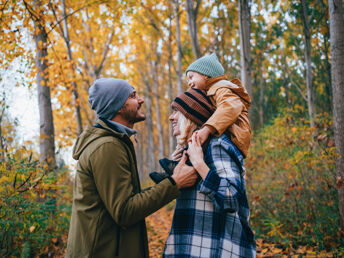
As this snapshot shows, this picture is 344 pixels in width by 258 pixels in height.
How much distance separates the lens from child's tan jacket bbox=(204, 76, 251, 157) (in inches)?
71.4

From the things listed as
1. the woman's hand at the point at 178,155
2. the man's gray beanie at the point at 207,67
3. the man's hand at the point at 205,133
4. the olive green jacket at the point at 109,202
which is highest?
the man's gray beanie at the point at 207,67

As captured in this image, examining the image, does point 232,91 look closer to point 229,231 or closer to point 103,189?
point 229,231

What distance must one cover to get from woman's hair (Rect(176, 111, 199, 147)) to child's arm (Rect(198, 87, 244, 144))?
0.15m

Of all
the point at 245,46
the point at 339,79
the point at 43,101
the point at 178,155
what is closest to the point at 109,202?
the point at 178,155

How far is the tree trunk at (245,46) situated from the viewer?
5129 mm

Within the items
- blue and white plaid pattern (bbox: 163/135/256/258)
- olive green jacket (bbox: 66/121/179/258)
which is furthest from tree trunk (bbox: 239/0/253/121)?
olive green jacket (bbox: 66/121/179/258)

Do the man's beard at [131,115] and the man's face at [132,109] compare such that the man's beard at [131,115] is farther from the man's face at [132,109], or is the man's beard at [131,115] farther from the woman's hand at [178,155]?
the woman's hand at [178,155]

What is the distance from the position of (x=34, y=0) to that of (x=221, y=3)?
485 cm

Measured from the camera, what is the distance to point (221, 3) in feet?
25.0

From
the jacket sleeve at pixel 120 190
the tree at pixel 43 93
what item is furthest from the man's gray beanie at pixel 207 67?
the tree at pixel 43 93

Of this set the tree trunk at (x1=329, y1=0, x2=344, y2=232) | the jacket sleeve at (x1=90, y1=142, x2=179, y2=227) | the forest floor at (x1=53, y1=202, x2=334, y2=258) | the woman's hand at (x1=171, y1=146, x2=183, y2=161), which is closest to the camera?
the jacket sleeve at (x1=90, y1=142, x2=179, y2=227)

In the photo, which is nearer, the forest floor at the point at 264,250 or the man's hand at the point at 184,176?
the man's hand at the point at 184,176

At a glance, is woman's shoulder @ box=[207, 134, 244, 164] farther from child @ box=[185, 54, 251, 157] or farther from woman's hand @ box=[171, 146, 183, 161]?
woman's hand @ box=[171, 146, 183, 161]

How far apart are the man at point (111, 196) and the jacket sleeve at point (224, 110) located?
34 cm
